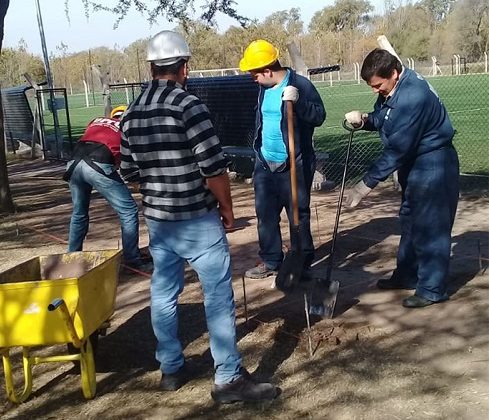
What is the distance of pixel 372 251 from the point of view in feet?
22.3

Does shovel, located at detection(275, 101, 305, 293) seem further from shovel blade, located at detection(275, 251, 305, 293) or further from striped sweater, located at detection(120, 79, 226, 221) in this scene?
striped sweater, located at detection(120, 79, 226, 221)

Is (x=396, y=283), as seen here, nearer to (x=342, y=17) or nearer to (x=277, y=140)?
(x=277, y=140)

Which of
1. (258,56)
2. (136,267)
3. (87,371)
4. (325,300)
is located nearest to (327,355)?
(325,300)

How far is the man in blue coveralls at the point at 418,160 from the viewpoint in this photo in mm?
4816

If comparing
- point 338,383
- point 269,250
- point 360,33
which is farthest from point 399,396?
point 360,33

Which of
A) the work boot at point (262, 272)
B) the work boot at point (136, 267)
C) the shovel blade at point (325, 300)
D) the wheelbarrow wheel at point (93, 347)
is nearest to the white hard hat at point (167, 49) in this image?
the wheelbarrow wheel at point (93, 347)

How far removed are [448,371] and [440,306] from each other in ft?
3.54

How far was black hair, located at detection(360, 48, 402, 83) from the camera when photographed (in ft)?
16.0

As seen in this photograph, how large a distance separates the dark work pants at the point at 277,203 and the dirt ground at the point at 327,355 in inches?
14.1

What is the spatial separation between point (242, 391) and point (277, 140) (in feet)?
8.16

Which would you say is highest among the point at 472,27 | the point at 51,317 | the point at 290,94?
the point at 472,27

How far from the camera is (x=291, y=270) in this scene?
563cm

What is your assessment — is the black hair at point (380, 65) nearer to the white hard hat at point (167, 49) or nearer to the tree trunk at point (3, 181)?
the white hard hat at point (167, 49)

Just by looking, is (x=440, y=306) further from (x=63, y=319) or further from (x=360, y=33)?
(x=360, y=33)
